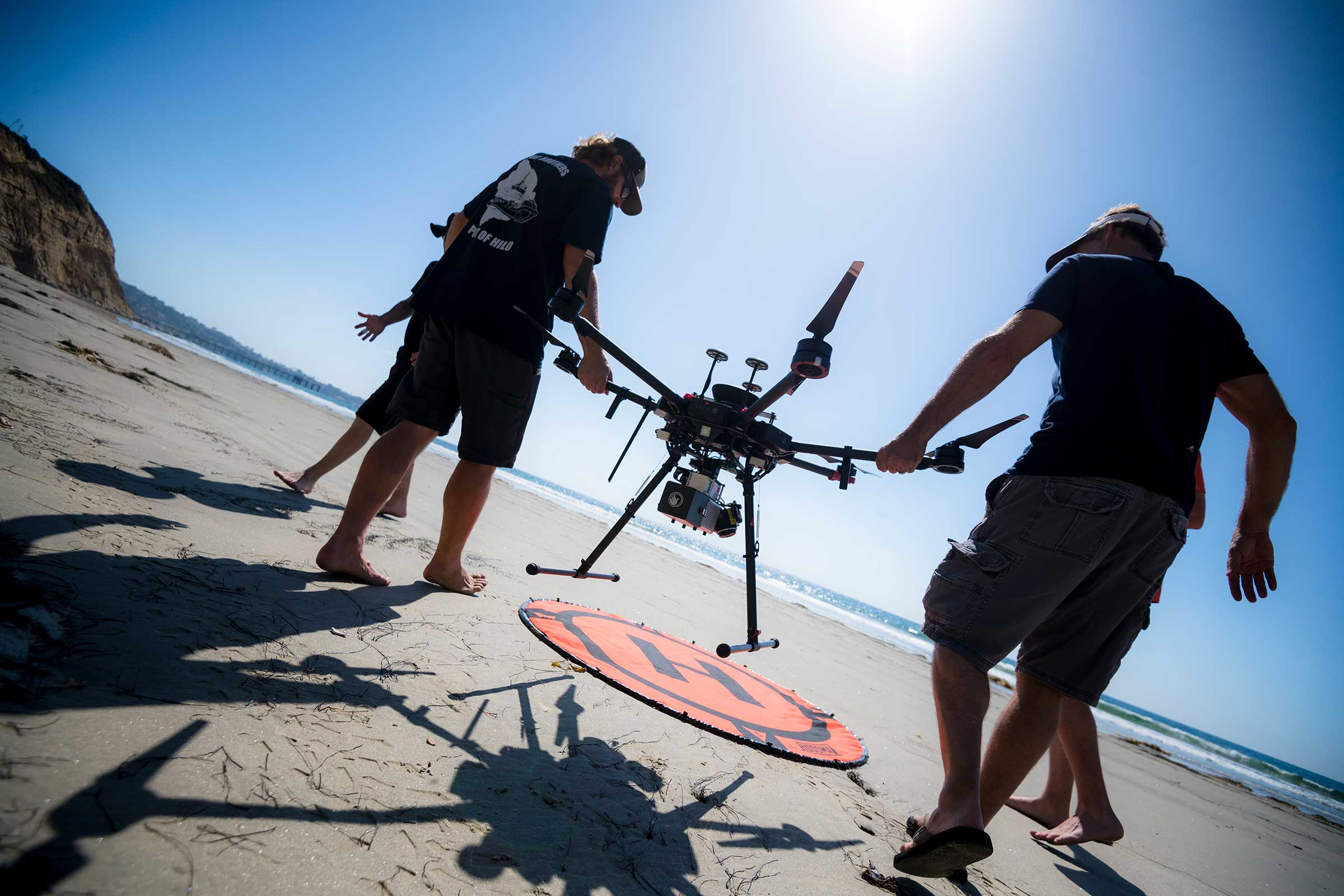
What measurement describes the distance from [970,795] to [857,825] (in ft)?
2.04

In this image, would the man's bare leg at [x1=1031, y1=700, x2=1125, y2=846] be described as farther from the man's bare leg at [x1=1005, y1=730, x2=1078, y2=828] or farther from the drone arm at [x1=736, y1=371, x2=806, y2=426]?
the drone arm at [x1=736, y1=371, x2=806, y2=426]

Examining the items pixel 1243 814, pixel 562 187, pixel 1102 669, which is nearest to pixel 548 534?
pixel 562 187

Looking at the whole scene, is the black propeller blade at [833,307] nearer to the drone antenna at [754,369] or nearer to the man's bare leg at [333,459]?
the drone antenna at [754,369]

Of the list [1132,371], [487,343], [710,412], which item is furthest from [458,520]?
[1132,371]

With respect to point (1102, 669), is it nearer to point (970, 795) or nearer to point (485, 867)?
point (970, 795)

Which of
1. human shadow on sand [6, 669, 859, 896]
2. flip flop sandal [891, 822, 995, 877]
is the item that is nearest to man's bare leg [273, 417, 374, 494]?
human shadow on sand [6, 669, 859, 896]

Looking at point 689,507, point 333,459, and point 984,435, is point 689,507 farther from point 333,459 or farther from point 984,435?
point 333,459

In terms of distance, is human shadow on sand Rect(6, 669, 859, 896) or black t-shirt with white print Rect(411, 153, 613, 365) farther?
black t-shirt with white print Rect(411, 153, 613, 365)

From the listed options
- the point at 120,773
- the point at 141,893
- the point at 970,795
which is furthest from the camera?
the point at 970,795

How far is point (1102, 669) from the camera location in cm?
198

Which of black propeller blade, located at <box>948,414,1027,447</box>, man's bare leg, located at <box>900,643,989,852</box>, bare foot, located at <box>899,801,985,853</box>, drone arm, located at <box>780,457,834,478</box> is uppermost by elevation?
black propeller blade, located at <box>948,414,1027,447</box>

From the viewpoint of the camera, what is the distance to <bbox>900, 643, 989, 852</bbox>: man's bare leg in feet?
5.32

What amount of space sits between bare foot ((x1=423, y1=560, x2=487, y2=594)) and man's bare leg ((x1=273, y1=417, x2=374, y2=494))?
1613mm

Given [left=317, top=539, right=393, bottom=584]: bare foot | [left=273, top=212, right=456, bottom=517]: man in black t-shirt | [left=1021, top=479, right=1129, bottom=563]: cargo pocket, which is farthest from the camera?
[left=273, top=212, right=456, bottom=517]: man in black t-shirt
